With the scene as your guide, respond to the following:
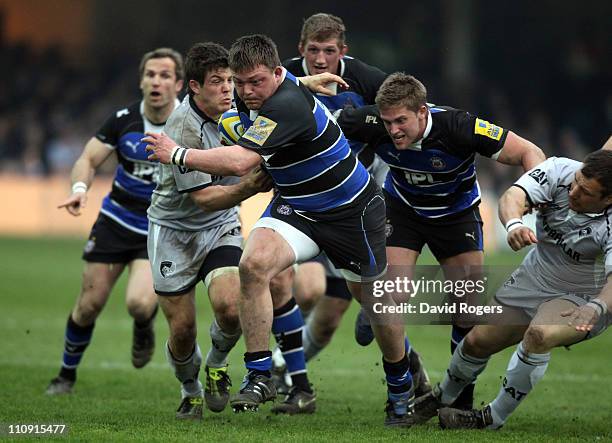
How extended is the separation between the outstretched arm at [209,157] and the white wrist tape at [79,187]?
6.64ft

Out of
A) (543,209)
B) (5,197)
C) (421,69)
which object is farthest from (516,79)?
(543,209)

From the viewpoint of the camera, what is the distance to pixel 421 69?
28.0 metres

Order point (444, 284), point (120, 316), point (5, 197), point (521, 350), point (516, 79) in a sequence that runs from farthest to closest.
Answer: point (516, 79)
point (5, 197)
point (120, 316)
point (444, 284)
point (521, 350)

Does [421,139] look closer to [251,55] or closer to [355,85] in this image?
[355,85]

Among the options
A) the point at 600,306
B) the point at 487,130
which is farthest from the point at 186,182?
the point at 600,306

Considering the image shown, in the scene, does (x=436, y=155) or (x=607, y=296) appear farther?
(x=436, y=155)

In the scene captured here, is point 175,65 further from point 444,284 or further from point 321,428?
point 321,428

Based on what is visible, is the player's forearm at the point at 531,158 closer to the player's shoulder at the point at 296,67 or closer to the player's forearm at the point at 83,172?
the player's shoulder at the point at 296,67

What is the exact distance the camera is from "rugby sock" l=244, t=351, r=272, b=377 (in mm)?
6879

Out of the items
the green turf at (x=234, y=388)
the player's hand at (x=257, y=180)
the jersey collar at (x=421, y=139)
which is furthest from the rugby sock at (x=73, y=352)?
the jersey collar at (x=421, y=139)

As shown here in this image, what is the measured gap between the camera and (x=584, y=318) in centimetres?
662

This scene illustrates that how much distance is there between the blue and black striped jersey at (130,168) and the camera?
9203mm

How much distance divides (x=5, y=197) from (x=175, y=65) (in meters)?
15.6

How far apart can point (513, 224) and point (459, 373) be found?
4.56 feet
